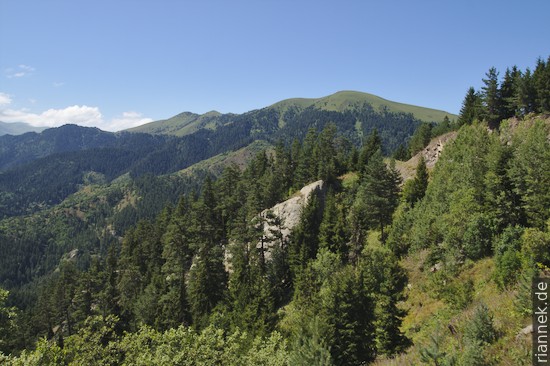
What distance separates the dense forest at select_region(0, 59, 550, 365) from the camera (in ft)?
67.4

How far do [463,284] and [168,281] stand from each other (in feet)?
190

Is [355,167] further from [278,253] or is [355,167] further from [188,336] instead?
[188,336]

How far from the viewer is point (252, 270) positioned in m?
59.5

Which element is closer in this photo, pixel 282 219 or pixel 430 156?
pixel 282 219

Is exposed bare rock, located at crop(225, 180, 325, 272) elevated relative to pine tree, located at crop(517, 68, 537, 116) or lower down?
lower down

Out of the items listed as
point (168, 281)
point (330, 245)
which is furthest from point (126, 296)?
point (330, 245)

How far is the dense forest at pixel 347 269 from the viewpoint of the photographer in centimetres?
2055

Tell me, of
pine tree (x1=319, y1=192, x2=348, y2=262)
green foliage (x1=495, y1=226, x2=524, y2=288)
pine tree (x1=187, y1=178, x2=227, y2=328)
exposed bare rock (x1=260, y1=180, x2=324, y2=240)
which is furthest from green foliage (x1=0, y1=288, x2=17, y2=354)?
exposed bare rock (x1=260, y1=180, x2=324, y2=240)

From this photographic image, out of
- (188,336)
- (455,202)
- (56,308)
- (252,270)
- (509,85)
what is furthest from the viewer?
(56,308)

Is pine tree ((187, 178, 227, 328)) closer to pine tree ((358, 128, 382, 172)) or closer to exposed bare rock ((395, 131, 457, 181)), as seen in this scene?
pine tree ((358, 128, 382, 172))

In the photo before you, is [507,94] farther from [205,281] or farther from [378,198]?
Result: [205,281]

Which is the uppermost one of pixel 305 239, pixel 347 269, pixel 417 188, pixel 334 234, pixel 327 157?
pixel 327 157

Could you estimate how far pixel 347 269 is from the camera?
35.8 meters

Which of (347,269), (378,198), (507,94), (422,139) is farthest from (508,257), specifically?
(422,139)
